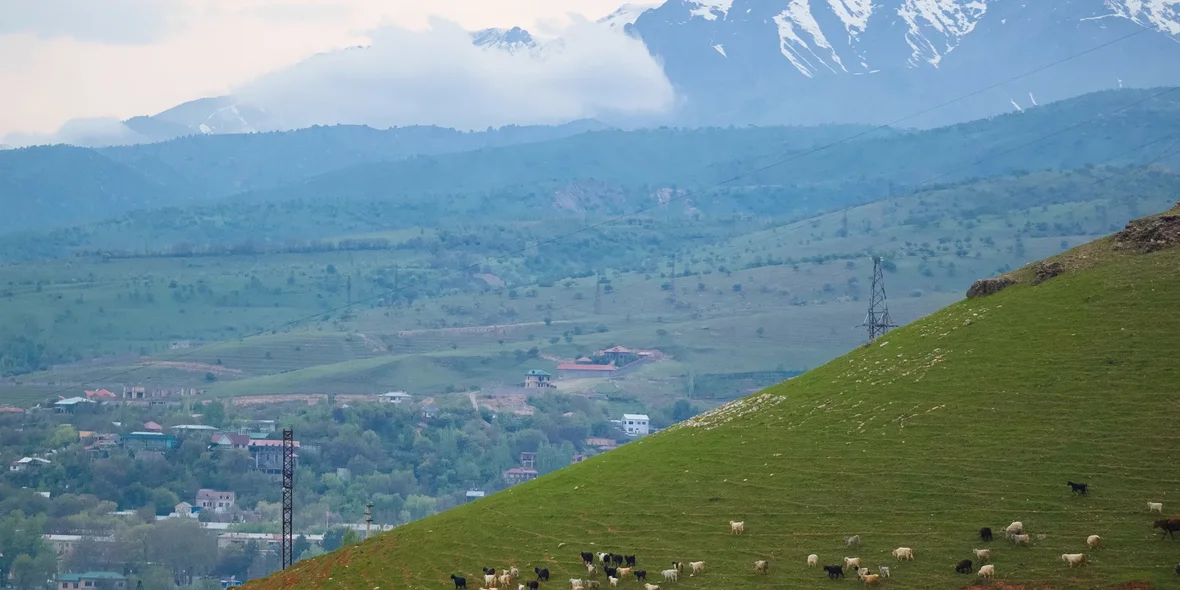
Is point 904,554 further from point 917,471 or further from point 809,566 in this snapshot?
point 917,471

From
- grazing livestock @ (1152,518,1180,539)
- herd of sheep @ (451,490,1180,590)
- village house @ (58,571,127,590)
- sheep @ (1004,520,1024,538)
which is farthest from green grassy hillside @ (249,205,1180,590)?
village house @ (58,571,127,590)

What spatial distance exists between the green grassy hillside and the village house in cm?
10123

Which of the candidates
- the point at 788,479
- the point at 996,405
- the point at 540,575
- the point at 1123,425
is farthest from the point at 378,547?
the point at 1123,425

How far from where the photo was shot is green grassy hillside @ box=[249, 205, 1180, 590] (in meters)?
52.3

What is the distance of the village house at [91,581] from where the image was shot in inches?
6344

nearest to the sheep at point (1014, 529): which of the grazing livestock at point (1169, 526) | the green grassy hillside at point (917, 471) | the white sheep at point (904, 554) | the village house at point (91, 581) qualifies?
the green grassy hillside at point (917, 471)

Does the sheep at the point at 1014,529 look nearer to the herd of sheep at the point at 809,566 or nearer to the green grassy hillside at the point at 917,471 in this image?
the herd of sheep at the point at 809,566

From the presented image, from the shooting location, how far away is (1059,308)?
6825 cm

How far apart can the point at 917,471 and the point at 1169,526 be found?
34.9 feet

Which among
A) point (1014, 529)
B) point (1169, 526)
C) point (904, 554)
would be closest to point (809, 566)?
point (904, 554)

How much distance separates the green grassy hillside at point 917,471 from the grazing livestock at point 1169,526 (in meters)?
0.65

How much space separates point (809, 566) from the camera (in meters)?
52.2

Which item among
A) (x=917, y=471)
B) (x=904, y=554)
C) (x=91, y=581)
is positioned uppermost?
→ (x=917, y=471)

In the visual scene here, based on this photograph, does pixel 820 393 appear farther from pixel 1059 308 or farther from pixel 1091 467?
pixel 1091 467
